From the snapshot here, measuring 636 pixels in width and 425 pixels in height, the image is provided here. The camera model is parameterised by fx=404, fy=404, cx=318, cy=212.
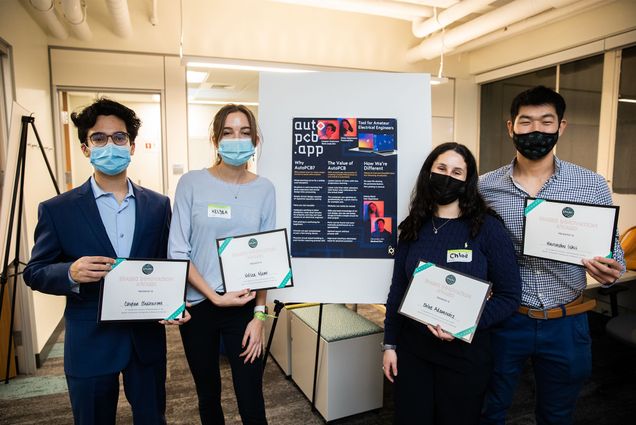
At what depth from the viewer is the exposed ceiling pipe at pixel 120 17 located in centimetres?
366

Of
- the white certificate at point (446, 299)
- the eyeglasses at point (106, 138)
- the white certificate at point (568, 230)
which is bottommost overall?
the white certificate at point (446, 299)

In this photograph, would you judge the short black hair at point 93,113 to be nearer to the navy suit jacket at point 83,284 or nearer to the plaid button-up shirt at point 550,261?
the navy suit jacket at point 83,284

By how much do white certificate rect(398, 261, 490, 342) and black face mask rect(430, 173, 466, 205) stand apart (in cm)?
30

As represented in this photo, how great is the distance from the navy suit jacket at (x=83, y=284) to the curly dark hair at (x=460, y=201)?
1.05 meters

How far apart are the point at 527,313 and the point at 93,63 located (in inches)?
194

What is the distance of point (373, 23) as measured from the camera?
548 cm

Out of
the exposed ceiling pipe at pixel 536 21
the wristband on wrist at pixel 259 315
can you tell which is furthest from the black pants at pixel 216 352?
the exposed ceiling pipe at pixel 536 21

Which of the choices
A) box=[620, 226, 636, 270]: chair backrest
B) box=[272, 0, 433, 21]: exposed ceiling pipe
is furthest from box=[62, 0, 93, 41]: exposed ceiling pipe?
box=[620, 226, 636, 270]: chair backrest

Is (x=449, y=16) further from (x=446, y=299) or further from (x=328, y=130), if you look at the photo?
(x=446, y=299)

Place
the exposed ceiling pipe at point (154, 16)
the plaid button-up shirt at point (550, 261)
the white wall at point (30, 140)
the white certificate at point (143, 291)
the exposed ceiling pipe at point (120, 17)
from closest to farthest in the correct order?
the white certificate at point (143, 291) < the plaid button-up shirt at point (550, 261) < the white wall at point (30, 140) < the exposed ceiling pipe at point (120, 17) < the exposed ceiling pipe at point (154, 16)

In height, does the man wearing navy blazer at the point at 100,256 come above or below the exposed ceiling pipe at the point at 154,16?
below

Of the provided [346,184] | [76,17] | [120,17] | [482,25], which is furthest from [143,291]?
[482,25]

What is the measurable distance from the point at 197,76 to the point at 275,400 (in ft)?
15.2

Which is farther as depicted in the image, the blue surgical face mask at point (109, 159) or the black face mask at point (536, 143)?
the black face mask at point (536, 143)
